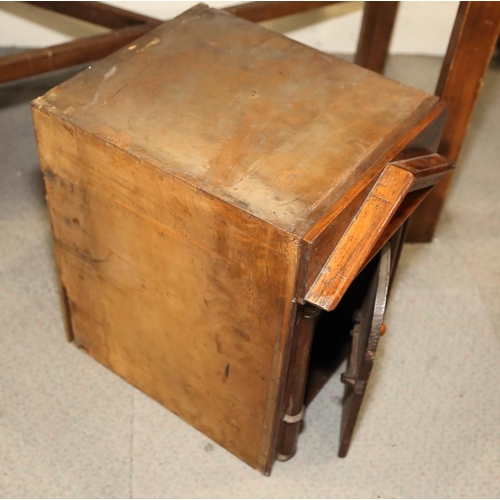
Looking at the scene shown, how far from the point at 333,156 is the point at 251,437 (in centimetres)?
65

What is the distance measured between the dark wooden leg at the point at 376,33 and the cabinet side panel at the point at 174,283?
47.5 inches

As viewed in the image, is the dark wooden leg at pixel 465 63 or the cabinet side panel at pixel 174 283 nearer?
the cabinet side panel at pixel 174 283

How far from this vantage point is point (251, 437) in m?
1.60

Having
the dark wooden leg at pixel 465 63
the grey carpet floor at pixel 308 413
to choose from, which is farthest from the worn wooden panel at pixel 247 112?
the grey carpet floor at pixel 308 413

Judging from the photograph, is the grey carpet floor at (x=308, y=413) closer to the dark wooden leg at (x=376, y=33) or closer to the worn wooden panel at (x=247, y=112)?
the dark wooden leg at (x=376, y=33)

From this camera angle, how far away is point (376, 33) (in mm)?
2299

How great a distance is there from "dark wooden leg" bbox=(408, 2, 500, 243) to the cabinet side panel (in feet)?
2.67

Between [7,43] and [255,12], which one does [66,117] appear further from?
[7,43]

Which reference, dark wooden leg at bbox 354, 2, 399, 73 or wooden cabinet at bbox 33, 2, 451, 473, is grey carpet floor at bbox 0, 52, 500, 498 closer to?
wooden cabinet at bbox 33, 2, 451, 473

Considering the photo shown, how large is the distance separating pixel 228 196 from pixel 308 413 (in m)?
0.77

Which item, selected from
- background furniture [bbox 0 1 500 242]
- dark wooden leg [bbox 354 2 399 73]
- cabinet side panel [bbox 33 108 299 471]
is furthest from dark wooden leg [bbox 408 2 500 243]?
cabinet side panel [bbox 33 108 299 471]

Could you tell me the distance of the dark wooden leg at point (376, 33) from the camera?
88.3 inches

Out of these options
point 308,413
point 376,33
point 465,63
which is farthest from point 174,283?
point 376,33

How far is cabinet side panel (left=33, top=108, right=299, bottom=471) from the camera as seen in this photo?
1267mm
